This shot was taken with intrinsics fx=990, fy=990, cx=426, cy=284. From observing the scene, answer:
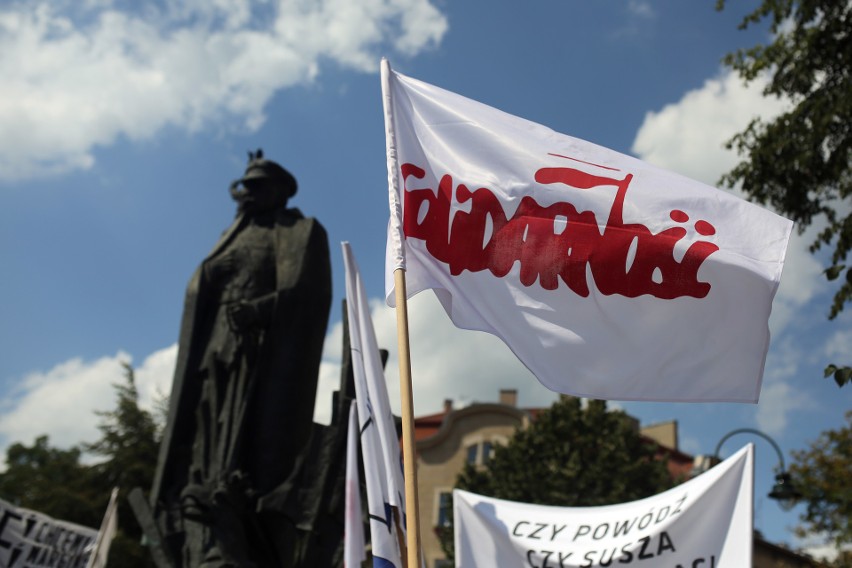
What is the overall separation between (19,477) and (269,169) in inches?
1265

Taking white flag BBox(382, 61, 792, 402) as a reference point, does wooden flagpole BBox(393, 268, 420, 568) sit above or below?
below

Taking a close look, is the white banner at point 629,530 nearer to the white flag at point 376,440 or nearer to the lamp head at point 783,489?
the white flag at point 376,440

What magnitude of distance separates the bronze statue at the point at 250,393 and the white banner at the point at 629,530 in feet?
4.10

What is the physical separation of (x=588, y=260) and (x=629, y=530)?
292 cm

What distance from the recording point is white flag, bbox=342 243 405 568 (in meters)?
4.55

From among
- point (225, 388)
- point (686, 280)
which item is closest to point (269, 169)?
point (225, 388)

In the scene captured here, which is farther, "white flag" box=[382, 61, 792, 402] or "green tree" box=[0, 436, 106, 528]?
"green tree" box=[0, 436, 106, 528]

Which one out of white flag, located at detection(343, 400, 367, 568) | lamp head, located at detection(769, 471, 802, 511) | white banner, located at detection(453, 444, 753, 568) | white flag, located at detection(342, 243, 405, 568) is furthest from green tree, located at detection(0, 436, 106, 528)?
white flag, located at detection(342, 243, 405, 568)

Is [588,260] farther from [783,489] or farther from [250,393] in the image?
[783,489]

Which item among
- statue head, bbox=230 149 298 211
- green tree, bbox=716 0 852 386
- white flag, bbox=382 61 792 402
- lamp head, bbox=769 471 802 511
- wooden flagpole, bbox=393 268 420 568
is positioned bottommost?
wooden flagpole, bbox=393 268 420 568

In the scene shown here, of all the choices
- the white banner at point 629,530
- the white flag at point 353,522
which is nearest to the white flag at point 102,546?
the white banner at point 629,530

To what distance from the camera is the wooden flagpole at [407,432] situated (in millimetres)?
3295

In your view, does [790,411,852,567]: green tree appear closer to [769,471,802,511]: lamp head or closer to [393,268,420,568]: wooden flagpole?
[769,471,802,511]: lamp head

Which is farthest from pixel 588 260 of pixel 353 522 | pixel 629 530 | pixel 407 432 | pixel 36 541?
pixel 36 541
